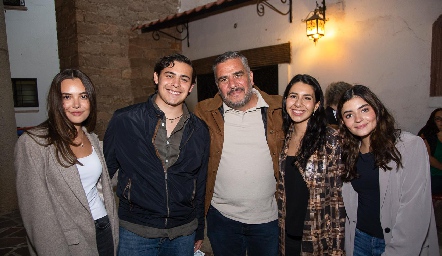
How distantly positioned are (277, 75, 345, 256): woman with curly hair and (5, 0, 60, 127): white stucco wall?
59.0 feet

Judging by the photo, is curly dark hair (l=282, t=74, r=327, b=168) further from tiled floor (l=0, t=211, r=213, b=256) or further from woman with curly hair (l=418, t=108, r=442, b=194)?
woman with curly hair (l=418, t=108, r=442, b=194)

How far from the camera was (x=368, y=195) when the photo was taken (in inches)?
87.4

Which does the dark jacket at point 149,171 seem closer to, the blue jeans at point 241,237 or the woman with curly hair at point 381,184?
the blue jeans at point 241,237

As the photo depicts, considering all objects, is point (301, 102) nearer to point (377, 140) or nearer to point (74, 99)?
point (377, 140)

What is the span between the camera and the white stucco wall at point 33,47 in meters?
16.8

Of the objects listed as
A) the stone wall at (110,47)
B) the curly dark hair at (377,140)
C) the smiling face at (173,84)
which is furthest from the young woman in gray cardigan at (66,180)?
the stone wall at (110,47)

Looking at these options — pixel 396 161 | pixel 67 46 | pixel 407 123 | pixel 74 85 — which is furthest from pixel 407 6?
pixel 67 46

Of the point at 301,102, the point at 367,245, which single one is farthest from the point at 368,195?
the point at 301,102

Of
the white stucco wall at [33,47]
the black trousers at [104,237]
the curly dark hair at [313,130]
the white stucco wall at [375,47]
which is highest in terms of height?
the white stucco wall at [33,47]

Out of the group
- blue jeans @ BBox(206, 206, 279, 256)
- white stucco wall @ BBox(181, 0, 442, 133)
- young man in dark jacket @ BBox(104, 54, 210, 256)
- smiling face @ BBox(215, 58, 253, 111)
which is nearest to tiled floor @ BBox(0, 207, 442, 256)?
blue jeans @ BBox(206, 206, 279, 256)

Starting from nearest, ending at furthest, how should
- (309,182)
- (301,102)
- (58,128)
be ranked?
(58,128), (309,182), (301,102)

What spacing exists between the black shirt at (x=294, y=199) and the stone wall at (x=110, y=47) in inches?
208

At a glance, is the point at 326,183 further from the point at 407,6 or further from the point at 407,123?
the point at 407,6

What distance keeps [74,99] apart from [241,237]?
1869 millimetres
